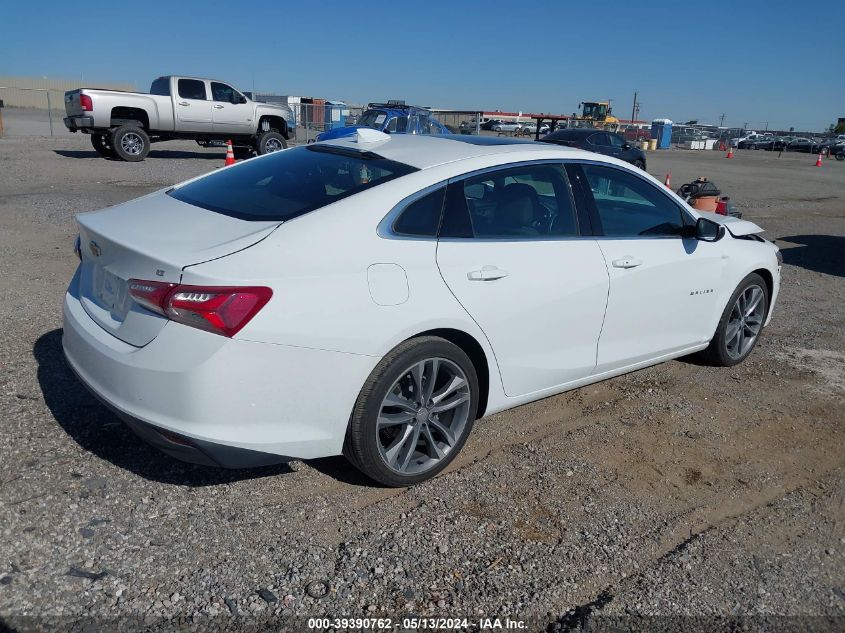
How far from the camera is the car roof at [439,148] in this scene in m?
3.69

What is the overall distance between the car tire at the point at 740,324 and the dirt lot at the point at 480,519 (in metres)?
0.28

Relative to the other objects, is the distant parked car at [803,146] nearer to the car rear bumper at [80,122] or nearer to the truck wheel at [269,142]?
the truck wheel at [269,142]

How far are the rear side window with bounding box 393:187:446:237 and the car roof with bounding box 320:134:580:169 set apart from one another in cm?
19

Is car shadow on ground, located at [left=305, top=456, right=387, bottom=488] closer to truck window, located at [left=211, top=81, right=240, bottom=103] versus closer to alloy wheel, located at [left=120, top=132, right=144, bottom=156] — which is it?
alloy wheel, located at [left=120, top=132, right=144, bottom=156]

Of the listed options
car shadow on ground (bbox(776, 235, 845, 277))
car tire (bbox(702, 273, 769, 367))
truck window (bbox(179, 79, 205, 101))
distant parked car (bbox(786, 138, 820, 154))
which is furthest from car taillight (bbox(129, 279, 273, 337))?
distant parked car (bbox(786, 138, 820, 154))

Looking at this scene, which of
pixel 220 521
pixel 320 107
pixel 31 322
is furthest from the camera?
pixel 320 107

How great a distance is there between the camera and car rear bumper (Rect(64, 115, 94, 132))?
1738cm

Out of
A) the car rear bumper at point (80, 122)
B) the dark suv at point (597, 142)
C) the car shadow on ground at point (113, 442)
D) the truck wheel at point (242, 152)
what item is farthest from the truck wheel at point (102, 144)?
the car shadow on ground at point (113, 442)

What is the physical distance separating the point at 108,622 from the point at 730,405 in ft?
12.6

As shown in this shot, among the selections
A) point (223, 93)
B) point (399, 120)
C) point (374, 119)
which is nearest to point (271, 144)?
point (223, 93)

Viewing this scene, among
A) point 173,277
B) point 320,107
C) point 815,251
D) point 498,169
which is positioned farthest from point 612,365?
point 320,107

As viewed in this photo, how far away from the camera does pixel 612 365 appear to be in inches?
169

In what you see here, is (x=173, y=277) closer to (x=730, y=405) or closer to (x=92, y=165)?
(x=730, y=405)

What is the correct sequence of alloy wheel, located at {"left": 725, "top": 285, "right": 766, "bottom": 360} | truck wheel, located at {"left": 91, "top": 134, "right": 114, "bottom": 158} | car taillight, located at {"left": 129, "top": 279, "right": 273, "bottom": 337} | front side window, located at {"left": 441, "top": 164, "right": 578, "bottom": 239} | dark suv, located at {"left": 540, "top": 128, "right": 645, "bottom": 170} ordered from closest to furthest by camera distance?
car taillight, located at {"left": 129, "top": 279, "right": 273, "bottom": 337}, front side window, located at {"left": 441, "top": 164, "right": 578, "bottom": 239}, alloy wheel, located at {"left": 725, "top": 285, "right": 766, "bottom": 360}, truck wheel, located at {"left": 91, "top": 134, "right": 114, "bottom": 158}, dark suv, located at {"left": 540, "top": 128, "right": 645, "bottom": 170}
